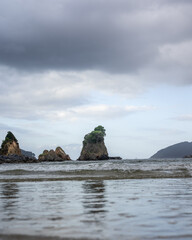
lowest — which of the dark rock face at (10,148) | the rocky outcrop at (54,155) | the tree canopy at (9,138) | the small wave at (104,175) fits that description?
the small wave at (104,175)

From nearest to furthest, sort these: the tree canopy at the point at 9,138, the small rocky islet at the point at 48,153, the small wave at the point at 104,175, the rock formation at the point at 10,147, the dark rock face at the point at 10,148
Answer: the small wave at the point at 104,175 < the small rocky islet at the point at 48,153 < the dark rock face at the point at 10,148 < the rock formation at the point at 10,147 < the tree canopy at the point at 9,138

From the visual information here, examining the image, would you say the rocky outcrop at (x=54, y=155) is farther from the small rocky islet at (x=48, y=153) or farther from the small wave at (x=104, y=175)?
the small wave at (x=104, y=175)

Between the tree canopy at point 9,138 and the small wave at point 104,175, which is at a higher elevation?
the tree canopy at point 9,138

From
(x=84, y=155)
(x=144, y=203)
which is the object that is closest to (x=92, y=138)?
(x=84, y=155)

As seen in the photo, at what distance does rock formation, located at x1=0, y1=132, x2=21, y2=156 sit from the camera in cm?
15275

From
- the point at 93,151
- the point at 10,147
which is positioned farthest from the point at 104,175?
the point at 93,151

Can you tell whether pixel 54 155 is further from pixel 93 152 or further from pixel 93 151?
pixel 93 151

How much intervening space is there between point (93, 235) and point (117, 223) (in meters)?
1.04

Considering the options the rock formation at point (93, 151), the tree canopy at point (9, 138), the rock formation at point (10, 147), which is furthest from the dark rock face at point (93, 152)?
the tree canopy at point (9, 138)

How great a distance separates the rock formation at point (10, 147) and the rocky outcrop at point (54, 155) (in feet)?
47.7

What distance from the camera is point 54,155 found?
6565 inches

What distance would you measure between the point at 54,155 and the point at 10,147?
23.7 metres

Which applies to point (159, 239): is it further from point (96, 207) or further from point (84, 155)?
point (84, 155)

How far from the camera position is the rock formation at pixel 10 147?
501 feet
